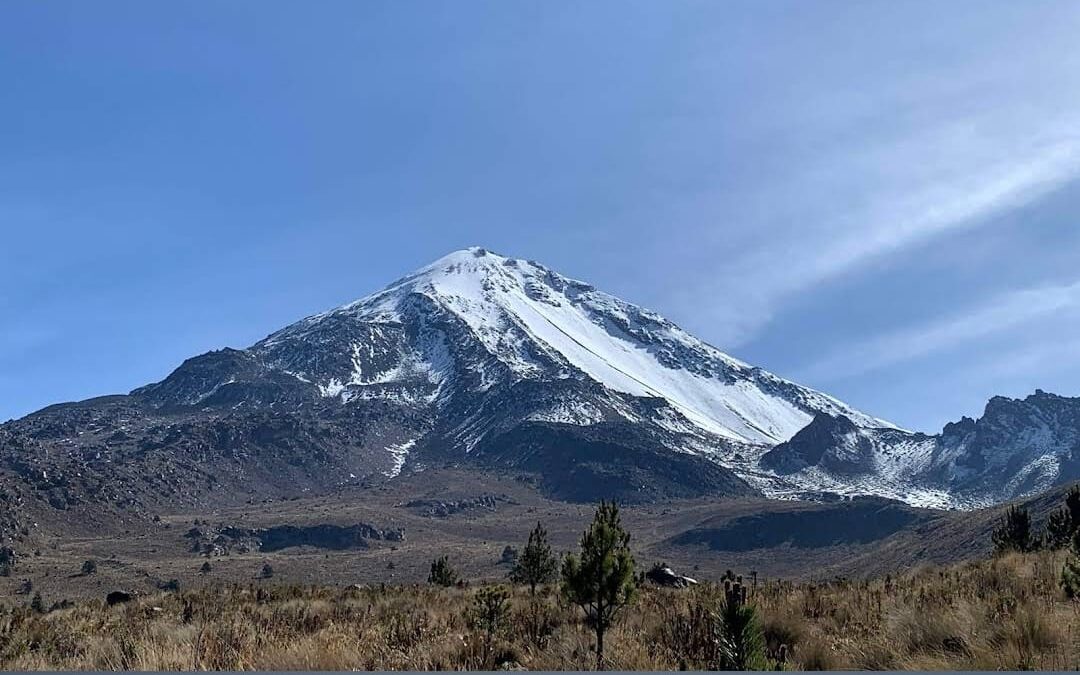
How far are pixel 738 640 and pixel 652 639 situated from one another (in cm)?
261

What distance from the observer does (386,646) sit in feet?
28.8

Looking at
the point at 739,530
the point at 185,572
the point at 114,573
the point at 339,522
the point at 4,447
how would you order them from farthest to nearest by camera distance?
the point at 4,447 → the point at 739,530 → the point at 339,522 → the point at 185,572 → the point at 114,573

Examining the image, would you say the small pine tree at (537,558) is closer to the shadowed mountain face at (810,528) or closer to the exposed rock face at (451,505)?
the shadowed mountain face at (810,528)

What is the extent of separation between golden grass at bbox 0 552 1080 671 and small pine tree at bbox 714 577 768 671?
65cm

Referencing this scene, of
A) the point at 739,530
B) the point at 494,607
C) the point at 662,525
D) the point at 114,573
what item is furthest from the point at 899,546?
the point at 494,607

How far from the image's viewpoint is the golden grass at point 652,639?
24.0 ft

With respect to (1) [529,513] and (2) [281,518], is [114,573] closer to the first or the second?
(2) [281,518]

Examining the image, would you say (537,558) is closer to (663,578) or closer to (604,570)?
(663,578)

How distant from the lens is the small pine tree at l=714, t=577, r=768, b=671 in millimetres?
6891

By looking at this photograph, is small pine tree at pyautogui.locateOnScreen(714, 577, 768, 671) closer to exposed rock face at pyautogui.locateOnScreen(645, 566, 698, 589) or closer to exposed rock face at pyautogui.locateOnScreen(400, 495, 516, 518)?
exposed rock face at pyautogui.locateOnScreen(645, 566, 698, 589)

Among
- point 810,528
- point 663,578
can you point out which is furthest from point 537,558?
point 810,528

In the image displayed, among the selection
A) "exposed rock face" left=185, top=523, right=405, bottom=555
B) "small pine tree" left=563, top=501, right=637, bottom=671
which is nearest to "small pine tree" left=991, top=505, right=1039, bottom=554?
"small pine tree" left=563, top=501, right=637, bottom=671

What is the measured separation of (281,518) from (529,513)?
5342 cm

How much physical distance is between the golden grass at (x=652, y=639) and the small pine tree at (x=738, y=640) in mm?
649
